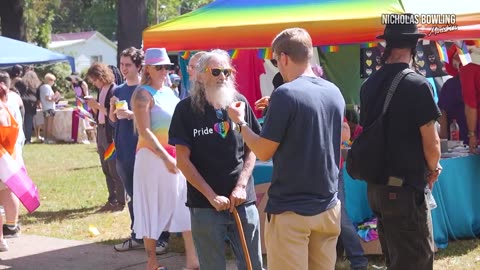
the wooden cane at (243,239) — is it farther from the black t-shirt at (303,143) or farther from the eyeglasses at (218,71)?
the eyeglasses at (218,71)

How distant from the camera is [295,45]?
3998 millimetres

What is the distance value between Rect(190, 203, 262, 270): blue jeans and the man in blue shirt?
0.57 meters

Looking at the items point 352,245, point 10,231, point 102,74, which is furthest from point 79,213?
point 352,245

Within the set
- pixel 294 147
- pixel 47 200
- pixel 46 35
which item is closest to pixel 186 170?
pixel 294 147

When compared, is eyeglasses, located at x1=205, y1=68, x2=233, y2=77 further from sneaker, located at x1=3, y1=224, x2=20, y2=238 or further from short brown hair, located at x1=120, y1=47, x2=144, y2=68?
sneaker, located at x1=3, y1=224, x2=20, y2=238

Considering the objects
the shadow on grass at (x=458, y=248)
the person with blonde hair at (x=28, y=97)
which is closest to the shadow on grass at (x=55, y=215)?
the shadow on grass at (x=458, y=248)

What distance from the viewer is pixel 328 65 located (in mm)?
8789

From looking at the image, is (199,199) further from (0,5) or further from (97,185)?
(0,5)

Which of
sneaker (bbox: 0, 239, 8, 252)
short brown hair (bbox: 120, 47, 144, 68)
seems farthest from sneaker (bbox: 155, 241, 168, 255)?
short brown hair (bbox: 120, 47, 144, 68)

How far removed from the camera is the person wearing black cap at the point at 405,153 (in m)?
4.32

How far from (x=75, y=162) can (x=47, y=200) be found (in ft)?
15.0

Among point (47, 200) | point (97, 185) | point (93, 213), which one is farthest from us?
point (97, 185)

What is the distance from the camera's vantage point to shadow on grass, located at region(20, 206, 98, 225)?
9257mm

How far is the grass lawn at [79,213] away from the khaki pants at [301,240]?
7.97ft
